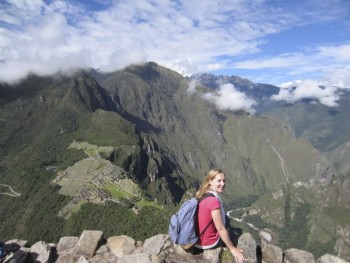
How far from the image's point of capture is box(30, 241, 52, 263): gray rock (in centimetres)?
1875

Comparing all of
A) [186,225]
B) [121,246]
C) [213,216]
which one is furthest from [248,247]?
[121,246]

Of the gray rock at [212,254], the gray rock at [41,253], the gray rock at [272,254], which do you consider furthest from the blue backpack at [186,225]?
the gray rock at [41,253]

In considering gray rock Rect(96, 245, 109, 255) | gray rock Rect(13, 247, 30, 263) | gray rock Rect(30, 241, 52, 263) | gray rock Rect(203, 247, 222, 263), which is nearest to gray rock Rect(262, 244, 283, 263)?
gray rock Rect(203, 247, 222, 263)

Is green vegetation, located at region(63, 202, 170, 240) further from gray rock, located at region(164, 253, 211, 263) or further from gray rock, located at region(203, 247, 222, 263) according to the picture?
gray rock, located at region(203, 247, 222, 263)

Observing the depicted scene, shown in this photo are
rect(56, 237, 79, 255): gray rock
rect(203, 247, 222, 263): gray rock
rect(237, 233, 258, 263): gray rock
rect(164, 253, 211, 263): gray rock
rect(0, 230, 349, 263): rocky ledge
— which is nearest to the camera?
rect(203, 247, 222, 263): gray rock

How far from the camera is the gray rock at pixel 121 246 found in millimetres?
19516

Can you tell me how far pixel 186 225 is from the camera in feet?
50.2

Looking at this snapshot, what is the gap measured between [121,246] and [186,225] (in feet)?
19.5

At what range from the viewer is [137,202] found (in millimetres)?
165125

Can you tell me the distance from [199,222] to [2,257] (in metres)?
9.71

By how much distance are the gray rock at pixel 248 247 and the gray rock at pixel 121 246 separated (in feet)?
18.7

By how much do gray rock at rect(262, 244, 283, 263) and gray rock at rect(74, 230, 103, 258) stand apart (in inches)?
334

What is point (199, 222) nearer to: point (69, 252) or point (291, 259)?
point (291, 259)

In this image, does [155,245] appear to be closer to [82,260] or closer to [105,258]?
[105,258]
